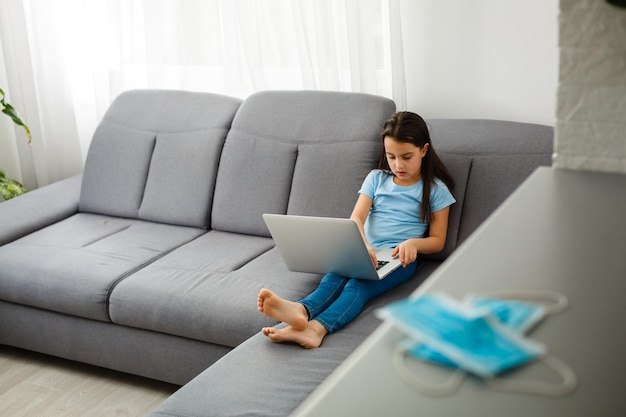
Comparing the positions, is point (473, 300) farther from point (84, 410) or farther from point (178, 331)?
point (84, 410)

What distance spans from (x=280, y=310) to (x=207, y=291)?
0.46m

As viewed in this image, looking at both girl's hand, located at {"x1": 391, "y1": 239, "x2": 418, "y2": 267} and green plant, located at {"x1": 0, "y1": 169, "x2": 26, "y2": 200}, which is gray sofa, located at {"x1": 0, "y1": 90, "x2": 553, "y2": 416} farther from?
green plant, located at {"x1": 0, "y1": 169, "x2": 26, "y2": 200}

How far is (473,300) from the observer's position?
0.79 m

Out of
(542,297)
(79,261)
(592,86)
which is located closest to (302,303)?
(79,261)

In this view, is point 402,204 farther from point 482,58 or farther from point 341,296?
point 482,58

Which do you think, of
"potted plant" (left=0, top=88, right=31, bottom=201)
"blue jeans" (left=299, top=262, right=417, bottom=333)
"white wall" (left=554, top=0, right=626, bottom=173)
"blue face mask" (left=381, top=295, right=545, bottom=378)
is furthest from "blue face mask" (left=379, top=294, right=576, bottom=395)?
"potted plant" (left=0, top=88, right=31, bottom=201)

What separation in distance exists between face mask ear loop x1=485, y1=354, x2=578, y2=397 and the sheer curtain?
2.58 metres

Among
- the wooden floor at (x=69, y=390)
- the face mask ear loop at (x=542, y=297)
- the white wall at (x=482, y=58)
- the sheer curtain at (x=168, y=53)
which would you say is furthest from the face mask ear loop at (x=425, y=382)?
the sheer curtain at (x=168, y=53)

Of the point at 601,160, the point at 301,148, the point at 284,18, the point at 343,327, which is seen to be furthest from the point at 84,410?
the point at 601,160

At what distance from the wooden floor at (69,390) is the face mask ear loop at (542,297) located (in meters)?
2.14

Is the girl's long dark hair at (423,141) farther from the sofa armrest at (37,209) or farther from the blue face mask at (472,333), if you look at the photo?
the blue face mask at (472,333)

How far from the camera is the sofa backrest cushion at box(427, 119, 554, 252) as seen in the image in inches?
108

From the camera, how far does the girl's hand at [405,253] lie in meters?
2.59

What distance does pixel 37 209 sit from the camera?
3541mm
